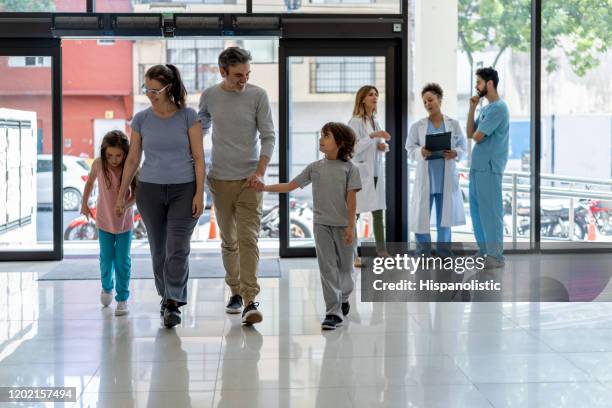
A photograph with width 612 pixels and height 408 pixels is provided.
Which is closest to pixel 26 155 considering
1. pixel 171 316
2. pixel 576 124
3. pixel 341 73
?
pixel 341 73

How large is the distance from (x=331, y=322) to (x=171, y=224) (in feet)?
3.25

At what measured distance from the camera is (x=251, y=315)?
4941 mm

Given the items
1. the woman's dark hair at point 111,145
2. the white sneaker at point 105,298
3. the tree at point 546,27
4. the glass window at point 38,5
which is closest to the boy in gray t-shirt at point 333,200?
the woman's dark hair at point 111,145

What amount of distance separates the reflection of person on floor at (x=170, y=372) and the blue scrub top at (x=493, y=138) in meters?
3.22

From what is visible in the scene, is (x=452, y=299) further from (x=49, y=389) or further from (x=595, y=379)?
(x=49, y=389)

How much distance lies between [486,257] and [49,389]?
437cm

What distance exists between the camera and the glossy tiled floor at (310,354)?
363cm

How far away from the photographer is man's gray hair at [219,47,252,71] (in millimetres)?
4984

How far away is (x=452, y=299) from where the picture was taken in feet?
19.2

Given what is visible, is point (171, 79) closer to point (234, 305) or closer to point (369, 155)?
point (234, 305)

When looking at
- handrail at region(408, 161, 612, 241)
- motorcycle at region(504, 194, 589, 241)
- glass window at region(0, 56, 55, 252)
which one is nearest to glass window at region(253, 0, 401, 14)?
handrail at region(408, 161, 612, 241)

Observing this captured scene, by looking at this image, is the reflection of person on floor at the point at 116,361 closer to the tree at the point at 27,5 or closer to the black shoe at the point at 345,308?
the black shoe at the point at 345,308

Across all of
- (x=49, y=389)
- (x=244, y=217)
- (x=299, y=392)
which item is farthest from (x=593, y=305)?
(x=49, y=389)

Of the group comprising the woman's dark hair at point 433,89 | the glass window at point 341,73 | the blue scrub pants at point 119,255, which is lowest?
the blue scrub pants at point 119,255
